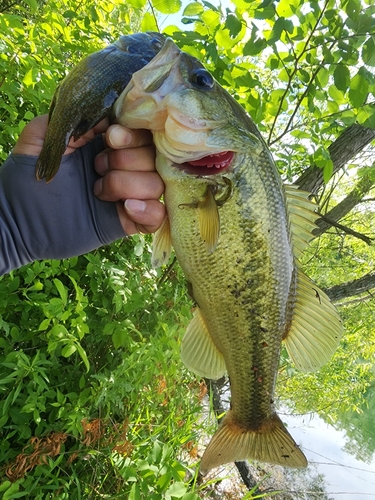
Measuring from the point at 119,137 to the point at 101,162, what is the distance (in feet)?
0.68

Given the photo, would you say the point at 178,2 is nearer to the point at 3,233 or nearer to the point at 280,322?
the point at 3,233

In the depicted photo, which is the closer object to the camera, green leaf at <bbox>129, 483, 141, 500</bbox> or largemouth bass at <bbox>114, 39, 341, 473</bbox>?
largemouth bass at <bbox>114, 39, 341, 473</bbox>

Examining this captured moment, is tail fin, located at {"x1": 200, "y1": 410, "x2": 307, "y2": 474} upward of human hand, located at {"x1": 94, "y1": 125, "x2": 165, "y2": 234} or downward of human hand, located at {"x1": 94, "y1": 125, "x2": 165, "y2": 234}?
downward

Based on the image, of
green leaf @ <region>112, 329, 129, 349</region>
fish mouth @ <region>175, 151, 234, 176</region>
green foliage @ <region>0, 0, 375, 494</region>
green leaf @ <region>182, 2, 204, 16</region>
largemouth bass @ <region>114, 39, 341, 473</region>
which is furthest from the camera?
green leaf @ <region>112, 329, 129, 349</region>

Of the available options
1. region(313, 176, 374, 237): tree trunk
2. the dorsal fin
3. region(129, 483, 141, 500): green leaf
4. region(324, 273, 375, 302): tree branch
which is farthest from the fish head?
region(324, 273, 375, 302): tree branch

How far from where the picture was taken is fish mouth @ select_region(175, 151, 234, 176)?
133cm

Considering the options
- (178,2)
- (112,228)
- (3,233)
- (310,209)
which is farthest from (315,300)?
(178,2)

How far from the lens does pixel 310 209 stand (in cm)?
163

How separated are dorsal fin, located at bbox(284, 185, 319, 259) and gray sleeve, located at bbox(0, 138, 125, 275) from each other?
746 mm

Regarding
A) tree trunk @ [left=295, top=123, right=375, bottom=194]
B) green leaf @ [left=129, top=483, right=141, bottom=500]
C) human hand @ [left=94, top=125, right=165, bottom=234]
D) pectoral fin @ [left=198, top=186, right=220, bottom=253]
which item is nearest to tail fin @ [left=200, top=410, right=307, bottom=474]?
green leaf @ [left=129, top=483, right=141, bottom=500]

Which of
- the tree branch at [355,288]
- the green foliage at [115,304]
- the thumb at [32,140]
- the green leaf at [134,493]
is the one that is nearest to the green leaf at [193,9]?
the green foliage at [115,304]

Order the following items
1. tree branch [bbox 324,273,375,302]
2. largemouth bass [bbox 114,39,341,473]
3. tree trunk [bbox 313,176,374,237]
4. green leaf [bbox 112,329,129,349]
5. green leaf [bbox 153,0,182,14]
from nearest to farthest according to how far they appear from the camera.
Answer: largemouth bass [bbox 114,39,341,473] → green leaf [bbox 153,0,182,14] → green leaf [bbox 112,329,129,349] → tree trunk [bbox 313,176,374,237] → tree branch [bbox 324,273,375,302]

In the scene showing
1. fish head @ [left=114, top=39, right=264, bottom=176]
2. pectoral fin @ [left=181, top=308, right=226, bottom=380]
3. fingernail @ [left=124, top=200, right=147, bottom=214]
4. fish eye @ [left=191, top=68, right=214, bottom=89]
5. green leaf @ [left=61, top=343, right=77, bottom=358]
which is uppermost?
fish eye @ [left=191, top=68, right=214, bottom=89]

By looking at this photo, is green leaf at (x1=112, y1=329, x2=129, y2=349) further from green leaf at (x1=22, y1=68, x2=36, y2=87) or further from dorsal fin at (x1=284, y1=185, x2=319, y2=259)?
green leaf at (x1=22, y1=68, x2=36, y2=87)
